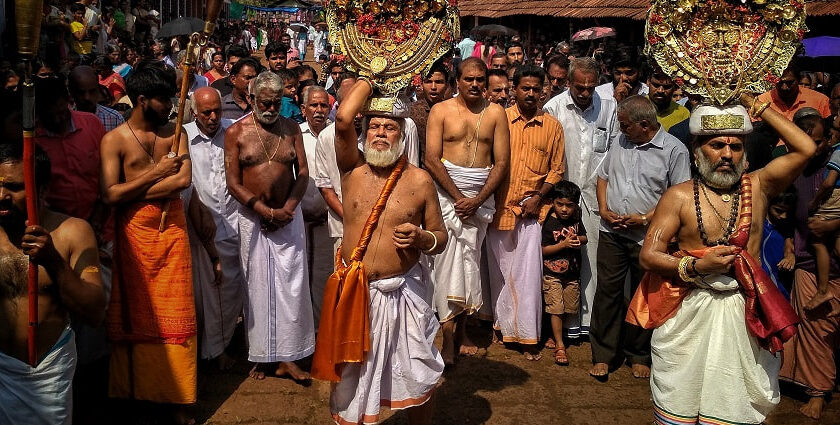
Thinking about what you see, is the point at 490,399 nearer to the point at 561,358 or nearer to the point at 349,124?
the point at 561,358

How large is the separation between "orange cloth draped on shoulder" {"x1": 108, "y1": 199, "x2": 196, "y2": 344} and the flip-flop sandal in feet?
10.0

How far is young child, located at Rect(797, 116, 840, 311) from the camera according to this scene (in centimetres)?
527

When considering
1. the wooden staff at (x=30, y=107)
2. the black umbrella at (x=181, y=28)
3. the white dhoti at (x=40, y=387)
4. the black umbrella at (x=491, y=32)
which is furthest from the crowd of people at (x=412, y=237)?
the black umbrella at (x=491, y=32)

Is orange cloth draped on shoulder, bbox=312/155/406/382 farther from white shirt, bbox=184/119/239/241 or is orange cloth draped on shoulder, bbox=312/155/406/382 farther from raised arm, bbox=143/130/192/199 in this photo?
white shirt, bbox=184/119/239/241

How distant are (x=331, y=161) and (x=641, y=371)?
2966 millimetres

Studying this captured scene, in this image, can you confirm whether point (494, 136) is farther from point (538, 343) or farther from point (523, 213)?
point (538, 343)

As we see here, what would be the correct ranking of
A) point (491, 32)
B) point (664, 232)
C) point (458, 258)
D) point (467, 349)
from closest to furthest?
point (664, 232), point (458, 258), point (467, 349), point (491, 32)

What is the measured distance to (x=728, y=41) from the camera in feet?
14.2

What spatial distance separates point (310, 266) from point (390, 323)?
2.52 m

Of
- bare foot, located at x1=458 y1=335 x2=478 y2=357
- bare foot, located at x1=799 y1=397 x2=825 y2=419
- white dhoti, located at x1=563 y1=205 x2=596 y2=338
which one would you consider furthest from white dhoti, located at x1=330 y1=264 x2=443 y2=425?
bare foot, located at x1=799 y1=397 x2=825 y2=419

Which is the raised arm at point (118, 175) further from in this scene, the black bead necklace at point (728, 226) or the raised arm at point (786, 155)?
the raised arm at point (786, 155)

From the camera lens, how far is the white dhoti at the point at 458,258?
19.3ft

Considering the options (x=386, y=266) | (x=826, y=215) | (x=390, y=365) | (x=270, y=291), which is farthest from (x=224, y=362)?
(x=826, y=215)

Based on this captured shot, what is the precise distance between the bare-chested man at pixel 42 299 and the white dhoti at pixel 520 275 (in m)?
3.54
